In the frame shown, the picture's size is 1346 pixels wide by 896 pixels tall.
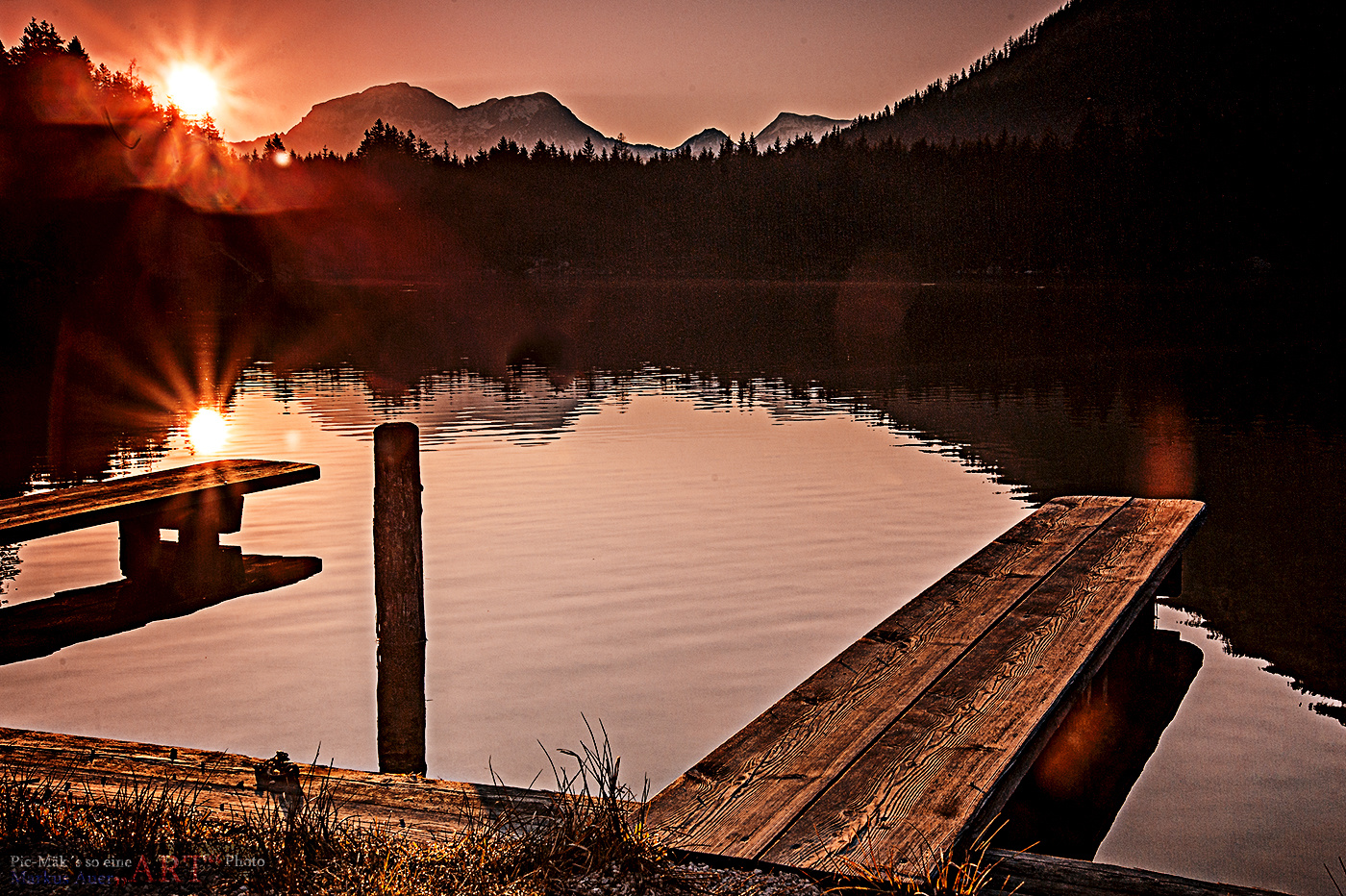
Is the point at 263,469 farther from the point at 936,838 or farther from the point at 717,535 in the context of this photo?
the point at 936,838

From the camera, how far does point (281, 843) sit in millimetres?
4508

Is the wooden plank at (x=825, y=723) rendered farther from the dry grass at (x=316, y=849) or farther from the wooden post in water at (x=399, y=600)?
the wooden post in water at (x=399, y=600)

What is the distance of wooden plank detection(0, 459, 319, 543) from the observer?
30.7 feet

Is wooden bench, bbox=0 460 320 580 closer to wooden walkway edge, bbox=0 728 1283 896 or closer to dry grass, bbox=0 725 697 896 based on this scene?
wooden walkway edge, bbox=0 728 1283 896

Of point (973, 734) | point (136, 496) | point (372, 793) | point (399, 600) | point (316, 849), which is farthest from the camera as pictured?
point (136, 496)

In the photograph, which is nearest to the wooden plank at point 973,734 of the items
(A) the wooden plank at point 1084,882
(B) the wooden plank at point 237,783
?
(A) the wooden plank at point 1084,882

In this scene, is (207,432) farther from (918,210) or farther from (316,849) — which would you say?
(918,210)

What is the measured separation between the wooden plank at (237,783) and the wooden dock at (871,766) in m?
0.01

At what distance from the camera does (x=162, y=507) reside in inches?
412

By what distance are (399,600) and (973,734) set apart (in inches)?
150

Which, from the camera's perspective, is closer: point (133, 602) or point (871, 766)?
point (871, 766)

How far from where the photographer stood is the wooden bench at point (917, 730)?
464cm

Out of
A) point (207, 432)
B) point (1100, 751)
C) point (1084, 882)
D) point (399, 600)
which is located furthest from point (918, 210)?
point (1084, 882)

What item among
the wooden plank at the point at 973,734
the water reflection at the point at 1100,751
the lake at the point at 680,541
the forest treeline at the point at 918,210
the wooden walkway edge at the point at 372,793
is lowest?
the water reflection at the point at 1100,751
